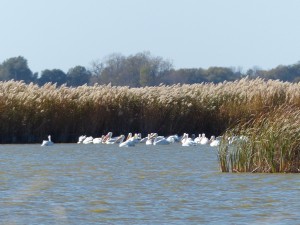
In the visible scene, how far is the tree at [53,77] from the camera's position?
83000 millimetres

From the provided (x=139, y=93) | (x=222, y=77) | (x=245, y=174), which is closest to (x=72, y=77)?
(x=222, y=77)

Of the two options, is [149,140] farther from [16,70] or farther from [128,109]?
[16,70]

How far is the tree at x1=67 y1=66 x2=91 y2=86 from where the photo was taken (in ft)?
275

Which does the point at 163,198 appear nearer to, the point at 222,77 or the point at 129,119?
the point at 129,119

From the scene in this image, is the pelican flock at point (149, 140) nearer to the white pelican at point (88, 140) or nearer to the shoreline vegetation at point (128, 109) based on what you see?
the white pelican at point (88, 140)

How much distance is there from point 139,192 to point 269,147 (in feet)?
8.93

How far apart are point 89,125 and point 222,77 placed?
2296 inches

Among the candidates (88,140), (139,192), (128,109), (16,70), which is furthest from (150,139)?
(16,70)

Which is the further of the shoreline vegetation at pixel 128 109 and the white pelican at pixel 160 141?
the shoreline vegetation at pixel 128 109

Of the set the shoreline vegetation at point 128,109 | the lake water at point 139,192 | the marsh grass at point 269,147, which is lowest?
the lake water at point 139,192

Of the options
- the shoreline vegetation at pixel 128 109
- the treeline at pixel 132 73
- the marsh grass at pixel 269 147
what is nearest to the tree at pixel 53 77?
the treeline at pixel 132 73

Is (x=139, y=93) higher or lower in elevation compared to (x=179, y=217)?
higher

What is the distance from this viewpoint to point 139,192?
A: 53.3ft

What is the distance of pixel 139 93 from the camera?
32719 millimetres
